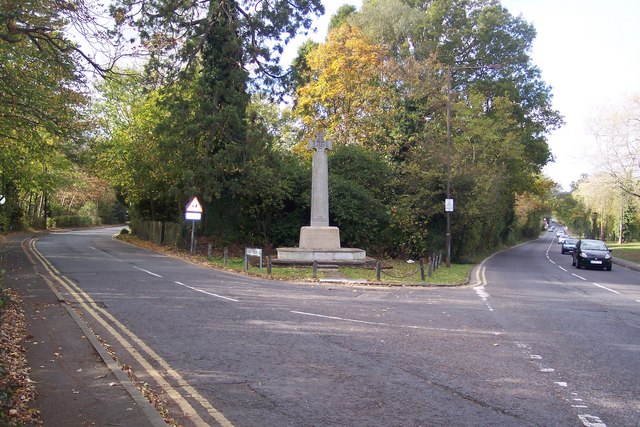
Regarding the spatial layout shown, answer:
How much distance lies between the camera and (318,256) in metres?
24.4

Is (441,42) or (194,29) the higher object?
(441,42)

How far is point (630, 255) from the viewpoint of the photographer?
4416 centimetres

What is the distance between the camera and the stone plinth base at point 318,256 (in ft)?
79.2

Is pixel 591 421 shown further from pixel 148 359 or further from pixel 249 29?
pixel 249 29

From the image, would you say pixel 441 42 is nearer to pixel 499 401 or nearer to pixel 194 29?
pixel 194 29

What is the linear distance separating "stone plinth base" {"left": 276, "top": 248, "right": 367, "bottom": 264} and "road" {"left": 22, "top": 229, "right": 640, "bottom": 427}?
815 centimetres

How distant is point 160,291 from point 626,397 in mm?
11362

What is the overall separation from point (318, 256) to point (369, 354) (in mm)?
16341

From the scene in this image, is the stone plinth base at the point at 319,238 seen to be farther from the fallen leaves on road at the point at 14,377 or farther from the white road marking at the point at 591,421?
the white road marking at the point at 591,421

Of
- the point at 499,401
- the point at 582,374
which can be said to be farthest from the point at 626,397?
the point at 499,401

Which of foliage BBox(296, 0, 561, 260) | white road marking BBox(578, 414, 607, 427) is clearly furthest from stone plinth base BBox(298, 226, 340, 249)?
white road marking BBox(578, 414, 607, 427)

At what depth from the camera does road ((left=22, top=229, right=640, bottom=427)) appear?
5.61 meters

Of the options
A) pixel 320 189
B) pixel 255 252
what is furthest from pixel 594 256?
pixel 255 252

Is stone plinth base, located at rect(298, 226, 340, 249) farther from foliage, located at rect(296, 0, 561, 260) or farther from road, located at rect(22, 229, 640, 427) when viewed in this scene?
road, located at rect(22, 229, 640, 427)
